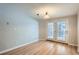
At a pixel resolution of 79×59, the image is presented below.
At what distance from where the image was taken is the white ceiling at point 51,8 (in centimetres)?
181

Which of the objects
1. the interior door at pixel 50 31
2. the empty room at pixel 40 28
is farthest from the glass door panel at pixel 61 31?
the interior door at pixel 50 31

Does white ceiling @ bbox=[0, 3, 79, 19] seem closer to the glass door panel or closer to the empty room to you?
the empty room

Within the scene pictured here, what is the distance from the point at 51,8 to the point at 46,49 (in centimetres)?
79

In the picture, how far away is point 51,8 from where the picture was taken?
1853mm

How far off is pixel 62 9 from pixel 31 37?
816mm

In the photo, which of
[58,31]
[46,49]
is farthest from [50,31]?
[46,49]

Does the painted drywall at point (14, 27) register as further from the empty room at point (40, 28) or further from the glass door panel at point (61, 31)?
the glass door panel at point (61, 31)

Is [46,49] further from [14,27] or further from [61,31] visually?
[14,27]

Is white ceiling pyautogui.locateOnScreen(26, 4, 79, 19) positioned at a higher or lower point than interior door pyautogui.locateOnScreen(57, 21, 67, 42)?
higher

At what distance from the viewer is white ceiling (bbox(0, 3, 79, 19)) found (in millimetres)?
1810

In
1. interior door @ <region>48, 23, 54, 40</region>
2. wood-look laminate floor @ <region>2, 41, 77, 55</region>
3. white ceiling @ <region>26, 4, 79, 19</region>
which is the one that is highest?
white ceiling @ <region>26, 4, 79, 19</region>

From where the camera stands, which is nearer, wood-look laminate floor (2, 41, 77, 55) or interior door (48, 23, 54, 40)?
wood-look laminate floor (2, 41, 77, 55)

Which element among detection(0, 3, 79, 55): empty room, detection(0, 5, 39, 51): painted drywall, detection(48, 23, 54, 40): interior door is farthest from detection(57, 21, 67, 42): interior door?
detection(0, 5, 39, 51): painted drywall

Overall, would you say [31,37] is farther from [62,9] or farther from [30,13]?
[62,9]
